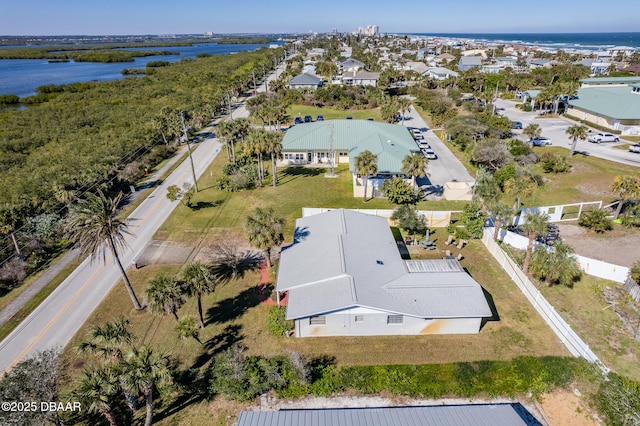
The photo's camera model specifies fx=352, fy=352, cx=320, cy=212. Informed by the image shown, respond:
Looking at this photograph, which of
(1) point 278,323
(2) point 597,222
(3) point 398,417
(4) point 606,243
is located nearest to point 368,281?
(1) point 278,323

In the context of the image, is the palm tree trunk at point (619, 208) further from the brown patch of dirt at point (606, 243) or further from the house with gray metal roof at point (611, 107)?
the house with gray metal roof at point (611, 107)

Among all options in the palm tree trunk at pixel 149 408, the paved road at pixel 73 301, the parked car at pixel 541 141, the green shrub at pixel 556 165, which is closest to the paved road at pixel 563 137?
the parked car at pixel 541 141

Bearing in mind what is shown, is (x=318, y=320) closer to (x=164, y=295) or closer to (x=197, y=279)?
(x=197, y=279)

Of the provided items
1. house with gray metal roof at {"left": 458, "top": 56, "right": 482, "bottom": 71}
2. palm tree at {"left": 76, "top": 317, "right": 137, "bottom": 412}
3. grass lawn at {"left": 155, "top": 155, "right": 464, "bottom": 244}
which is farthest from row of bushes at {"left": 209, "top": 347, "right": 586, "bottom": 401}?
house with gray metal roof at {"left": 458, "top": 56, "right": 482, "bottom": 71}

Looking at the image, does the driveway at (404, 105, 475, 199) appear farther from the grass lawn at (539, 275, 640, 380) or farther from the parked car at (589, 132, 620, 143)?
the parked car at (589, 132, 620, 143)

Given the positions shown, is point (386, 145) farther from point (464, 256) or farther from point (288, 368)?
point (288, 368)

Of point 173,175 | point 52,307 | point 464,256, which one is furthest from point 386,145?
point 52,307
